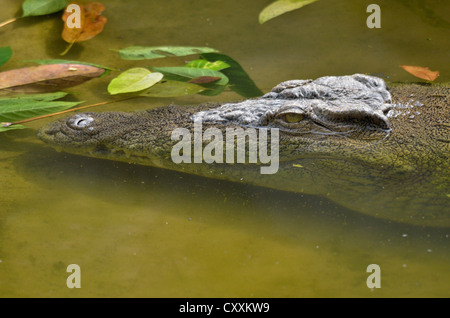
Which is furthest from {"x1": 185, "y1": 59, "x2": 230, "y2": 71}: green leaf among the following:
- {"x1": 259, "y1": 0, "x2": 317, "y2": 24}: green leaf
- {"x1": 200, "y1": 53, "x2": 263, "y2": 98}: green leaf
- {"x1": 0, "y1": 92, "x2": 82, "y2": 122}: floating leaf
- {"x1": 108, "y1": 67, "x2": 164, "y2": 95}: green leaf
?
{"x1": 0, "y1": 92, "x2": 82, "y2": 122}: floating leaf

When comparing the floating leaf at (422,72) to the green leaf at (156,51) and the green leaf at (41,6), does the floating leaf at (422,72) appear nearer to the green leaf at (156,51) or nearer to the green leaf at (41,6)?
the green leaf at (156,51)

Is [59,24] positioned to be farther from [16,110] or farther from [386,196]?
[386,196]

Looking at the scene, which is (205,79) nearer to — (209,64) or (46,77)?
(209,64)

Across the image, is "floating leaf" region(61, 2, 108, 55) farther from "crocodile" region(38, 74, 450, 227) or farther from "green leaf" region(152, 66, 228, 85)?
"crocodile" region(38, 74, 450, 227)

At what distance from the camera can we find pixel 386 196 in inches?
126

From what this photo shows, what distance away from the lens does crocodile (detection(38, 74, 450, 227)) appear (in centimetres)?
321

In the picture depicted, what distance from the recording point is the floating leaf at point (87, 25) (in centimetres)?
491

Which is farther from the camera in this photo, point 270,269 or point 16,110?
point 16,110

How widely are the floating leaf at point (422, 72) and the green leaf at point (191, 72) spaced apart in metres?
1.63

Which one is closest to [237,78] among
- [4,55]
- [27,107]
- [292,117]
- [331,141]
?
[292,117]

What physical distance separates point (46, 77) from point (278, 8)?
2.42m

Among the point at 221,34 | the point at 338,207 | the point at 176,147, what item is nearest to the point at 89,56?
the point at 221,34

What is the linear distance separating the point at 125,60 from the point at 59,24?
980mm

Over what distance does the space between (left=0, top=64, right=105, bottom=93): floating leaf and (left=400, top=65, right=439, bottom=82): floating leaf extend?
2720 mm
